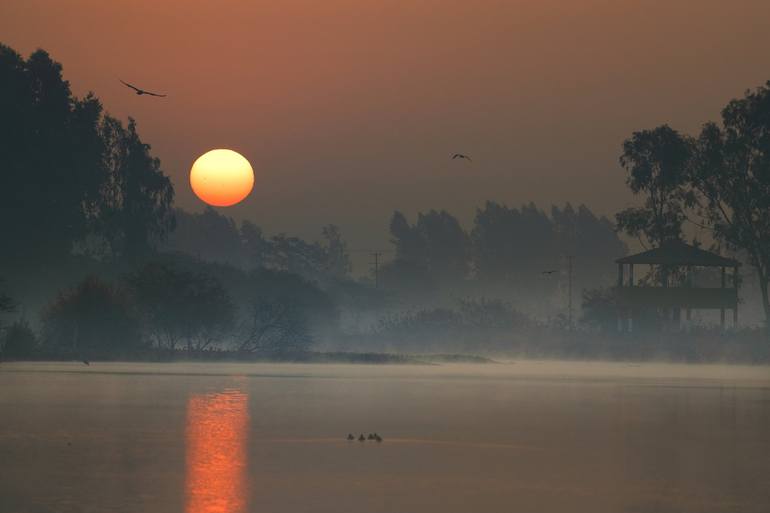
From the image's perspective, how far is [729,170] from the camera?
323 ft

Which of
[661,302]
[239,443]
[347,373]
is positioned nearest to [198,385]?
[347,373]

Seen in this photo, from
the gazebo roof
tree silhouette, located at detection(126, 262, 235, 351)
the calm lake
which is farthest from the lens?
the gazebo roof

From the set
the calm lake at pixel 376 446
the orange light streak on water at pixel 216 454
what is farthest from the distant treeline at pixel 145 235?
the orange light streak on water at pixel 216 454

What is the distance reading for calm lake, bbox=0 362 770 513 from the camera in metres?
25.4

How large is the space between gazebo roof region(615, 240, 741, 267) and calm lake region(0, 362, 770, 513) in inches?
1197

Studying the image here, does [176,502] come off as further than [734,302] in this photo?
No

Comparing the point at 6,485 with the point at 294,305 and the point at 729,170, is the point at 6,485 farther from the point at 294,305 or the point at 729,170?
the point at 729,170

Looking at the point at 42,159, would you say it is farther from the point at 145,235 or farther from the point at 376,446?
the point at 376,446

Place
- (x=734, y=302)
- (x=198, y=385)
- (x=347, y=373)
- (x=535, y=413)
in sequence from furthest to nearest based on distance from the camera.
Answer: (x=734, y=302)
(x=347, y=373)
(x=198, y=385)
(x=535, y=413)

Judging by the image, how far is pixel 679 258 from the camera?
91.4 metres

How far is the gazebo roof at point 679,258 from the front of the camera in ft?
298

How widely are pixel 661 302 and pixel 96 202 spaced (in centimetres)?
4106

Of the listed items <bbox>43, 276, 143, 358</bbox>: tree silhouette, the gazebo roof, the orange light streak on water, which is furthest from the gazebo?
the orange light streak on water

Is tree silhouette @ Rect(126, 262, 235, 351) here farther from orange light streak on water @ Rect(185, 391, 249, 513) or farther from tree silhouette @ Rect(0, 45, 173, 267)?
orange light streak on water @ Rect(185, 391, 249, 513)
